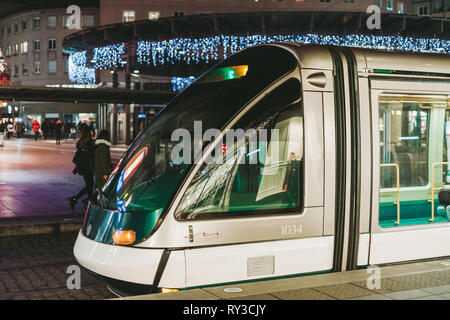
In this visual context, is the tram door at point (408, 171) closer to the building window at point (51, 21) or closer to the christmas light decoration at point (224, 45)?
the christmas light decoration at point (224, 45)

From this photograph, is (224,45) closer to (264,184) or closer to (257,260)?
(264,184)

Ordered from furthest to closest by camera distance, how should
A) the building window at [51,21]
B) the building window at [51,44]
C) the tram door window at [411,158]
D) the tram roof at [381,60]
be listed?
the building window at [51,44], the building window at [51,21], the tram door window at [411,158], the tram roof at [381,60]

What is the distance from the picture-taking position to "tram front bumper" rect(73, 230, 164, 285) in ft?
16.9

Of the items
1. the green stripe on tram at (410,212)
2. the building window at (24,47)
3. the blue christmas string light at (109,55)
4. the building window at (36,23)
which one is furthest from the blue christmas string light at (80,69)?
the building window at (24,47)

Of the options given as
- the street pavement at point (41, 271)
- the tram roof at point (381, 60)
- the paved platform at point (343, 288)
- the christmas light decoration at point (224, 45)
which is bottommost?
the street pavement at point (41, 271)

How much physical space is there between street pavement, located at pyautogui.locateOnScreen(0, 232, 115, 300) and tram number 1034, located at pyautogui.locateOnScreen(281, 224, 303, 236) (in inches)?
85.2

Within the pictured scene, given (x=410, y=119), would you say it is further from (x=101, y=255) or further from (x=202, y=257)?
(x=101, y=255)

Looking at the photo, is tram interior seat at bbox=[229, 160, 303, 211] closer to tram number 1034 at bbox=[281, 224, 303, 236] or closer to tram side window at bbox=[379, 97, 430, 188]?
tram number 1034 at bbox=[281, 224, 303, 236]

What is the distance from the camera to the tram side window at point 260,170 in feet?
17.6

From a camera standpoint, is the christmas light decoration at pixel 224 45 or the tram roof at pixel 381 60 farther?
the christmas light decoration at pixel 224 45

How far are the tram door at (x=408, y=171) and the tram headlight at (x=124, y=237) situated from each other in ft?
8.01

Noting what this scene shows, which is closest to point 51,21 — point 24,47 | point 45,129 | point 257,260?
Answer: point 24,47

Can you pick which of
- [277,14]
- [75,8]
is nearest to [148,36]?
[277,14]

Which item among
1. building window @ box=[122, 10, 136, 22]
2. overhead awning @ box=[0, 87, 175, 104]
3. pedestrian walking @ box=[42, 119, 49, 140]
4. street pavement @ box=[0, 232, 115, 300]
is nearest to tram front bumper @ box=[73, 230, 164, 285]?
street pavement @ box=[0, 232, 115, 300]
